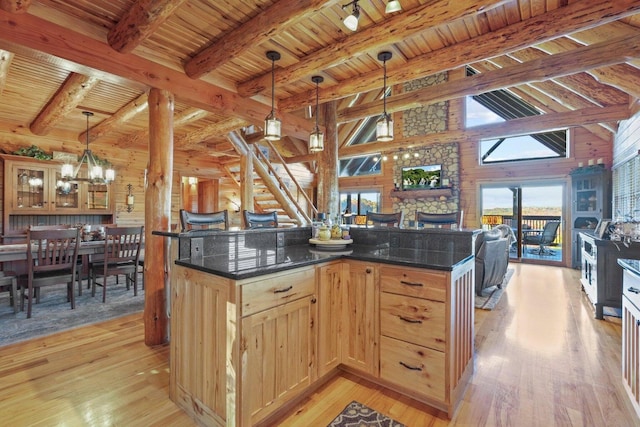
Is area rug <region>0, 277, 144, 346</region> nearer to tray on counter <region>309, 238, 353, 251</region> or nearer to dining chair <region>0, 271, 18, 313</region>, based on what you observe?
dining chair <region>0, 271, 18, 313</region>

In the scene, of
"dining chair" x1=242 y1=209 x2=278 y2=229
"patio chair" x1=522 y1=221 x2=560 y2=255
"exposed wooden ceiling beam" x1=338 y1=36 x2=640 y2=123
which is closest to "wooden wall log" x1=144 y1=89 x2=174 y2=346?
"dining chair" x1=242 y1=209 x2=278 y2=229

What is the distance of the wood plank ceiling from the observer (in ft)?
7.46

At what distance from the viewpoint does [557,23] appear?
8.16ft

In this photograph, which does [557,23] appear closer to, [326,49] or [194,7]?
[326,49]

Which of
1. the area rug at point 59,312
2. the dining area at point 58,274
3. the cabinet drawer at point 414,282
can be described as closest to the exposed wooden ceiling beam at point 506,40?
the cabinet drawer at point 414,282

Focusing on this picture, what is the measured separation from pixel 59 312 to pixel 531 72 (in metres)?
6.38

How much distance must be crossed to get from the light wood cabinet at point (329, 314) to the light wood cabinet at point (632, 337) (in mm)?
1646

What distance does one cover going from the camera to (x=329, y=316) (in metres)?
2.11

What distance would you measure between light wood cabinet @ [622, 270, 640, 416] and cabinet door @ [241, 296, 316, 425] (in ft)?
5.92

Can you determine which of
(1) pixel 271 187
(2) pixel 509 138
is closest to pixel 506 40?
(1) pixel 271 187

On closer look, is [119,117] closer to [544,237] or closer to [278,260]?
[278,260]

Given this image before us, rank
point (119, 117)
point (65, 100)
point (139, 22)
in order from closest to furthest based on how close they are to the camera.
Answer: point (139, 22)
point (65, 100)
point (119, 117)

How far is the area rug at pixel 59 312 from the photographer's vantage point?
3000 mm

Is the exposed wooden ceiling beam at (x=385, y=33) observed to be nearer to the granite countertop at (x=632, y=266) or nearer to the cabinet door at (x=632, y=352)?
the granite countertop at (x=632, y=266)
